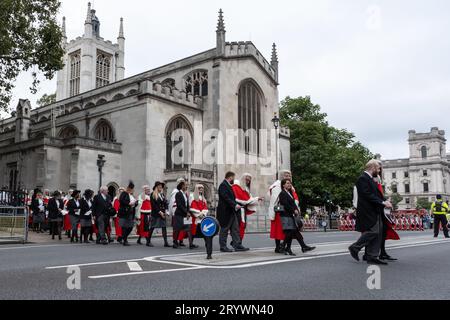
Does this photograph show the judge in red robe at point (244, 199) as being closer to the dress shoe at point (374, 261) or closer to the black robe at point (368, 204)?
the black robe at point (368, 204)

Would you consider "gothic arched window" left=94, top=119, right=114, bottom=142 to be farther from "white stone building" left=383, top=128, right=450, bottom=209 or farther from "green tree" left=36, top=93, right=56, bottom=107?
"white stone building" left=383, top=128, right=450, bottom=209

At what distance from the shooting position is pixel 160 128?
32438 mm

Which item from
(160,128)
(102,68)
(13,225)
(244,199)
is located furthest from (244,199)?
(102,68)

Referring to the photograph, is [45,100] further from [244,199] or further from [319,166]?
[244,199]

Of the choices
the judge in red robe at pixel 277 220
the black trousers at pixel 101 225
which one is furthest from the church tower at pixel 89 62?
the judge in red robe at pixel 277 220

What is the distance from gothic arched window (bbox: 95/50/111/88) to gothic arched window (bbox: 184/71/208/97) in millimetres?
34326

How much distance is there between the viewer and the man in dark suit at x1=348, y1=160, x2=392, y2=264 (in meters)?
7.45

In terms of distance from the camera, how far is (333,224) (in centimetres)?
3709

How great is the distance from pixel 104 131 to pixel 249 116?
12267 millimetres

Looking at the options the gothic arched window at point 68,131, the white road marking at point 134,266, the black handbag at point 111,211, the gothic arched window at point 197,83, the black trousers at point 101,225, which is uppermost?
the gothic arched window at point 197,83

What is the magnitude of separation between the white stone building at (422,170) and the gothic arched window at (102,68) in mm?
72599

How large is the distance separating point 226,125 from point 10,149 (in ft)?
54.6

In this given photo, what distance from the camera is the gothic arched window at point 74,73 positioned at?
2694 inches

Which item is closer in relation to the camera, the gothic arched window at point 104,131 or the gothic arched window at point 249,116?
the gothic arched window at point 104,131
